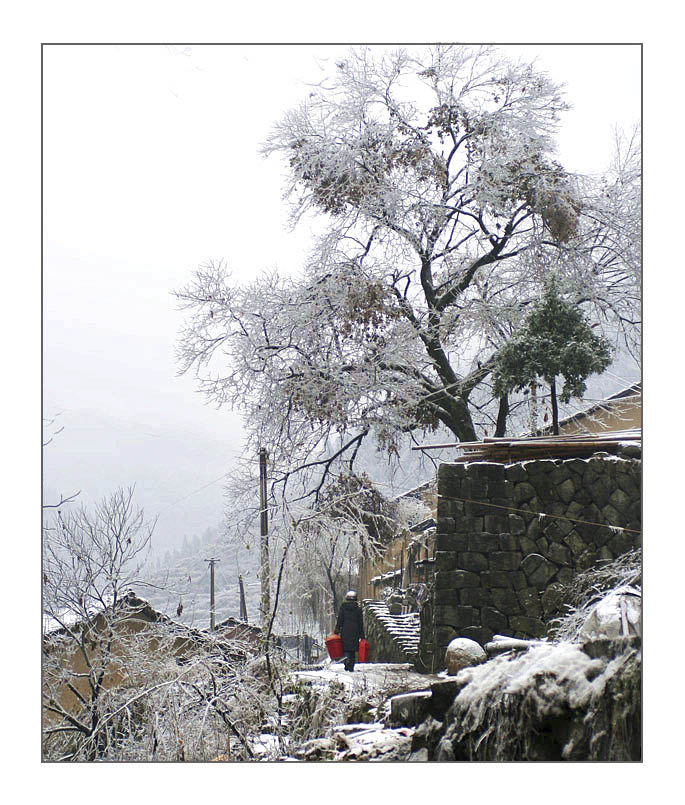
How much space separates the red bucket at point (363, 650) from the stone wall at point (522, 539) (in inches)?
10.5

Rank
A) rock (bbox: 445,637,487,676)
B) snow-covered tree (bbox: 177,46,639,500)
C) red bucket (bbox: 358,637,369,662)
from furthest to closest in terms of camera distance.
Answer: snow-covered tree (bbox: 177,46,639,500) → red bucket (bbox: 358,637,369,662) → rock (bbox: 445,637,487,676)

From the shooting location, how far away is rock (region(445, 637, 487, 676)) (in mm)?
3883

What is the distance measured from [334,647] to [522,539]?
106 centimetres

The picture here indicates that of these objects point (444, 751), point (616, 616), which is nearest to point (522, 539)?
point (616, 616)

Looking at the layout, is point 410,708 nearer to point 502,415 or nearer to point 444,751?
point 444,751

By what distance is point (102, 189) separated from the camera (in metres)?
4.20

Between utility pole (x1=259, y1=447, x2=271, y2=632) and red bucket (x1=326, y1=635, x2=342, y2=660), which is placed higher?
utility pole (x1=259, y1=447, x2=271, y2=632)

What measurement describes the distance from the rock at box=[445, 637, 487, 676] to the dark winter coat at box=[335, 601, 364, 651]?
0.44 metres

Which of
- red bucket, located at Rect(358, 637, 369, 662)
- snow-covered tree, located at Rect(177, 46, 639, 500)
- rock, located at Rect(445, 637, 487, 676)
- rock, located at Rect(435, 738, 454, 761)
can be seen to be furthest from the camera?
snow-covered tree, located at Rect(177, 46, 639, 500)

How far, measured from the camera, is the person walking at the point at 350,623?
13.4 feet

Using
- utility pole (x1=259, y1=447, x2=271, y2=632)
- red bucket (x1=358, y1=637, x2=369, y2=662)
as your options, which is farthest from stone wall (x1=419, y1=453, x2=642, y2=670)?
utility pole (x1=259, y1=447, x2=271, y2=632)

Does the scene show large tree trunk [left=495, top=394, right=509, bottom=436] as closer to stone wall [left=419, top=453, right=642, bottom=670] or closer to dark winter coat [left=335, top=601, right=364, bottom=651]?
stone wall [left=419, top=453, right=642, bottom=670]

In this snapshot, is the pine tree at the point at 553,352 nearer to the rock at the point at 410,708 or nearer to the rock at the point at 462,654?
the rock at the point at 462,654

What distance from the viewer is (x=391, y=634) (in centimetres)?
400
